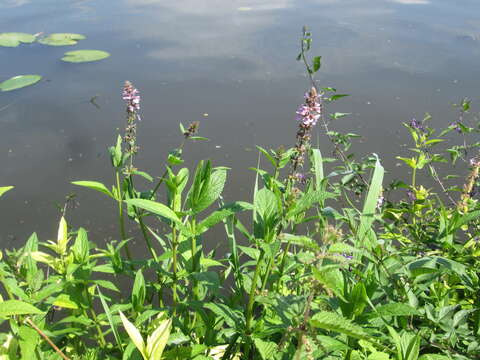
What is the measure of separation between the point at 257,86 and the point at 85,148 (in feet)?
7.36

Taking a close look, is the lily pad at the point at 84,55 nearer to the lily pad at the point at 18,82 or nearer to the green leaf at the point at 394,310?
the lily pad at the point at 18,82

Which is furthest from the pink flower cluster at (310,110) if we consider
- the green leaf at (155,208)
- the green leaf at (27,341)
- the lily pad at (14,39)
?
the lily pad at (14,39)

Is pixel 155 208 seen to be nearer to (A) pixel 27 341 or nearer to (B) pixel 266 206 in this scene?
(B) pixel 266 206

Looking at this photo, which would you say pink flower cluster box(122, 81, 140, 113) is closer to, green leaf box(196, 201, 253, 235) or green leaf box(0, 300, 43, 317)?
green leaf box(196, 201, 253, 235)

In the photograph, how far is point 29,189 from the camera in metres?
3.54

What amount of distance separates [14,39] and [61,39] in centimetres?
68

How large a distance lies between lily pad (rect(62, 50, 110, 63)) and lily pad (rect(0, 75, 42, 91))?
0.72 meters

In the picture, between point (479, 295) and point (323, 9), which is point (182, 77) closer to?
point (323, 9)

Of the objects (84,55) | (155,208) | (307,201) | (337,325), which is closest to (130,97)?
(155,208)

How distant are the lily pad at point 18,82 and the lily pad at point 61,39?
1.29 meters

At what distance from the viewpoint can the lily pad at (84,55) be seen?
561 cm

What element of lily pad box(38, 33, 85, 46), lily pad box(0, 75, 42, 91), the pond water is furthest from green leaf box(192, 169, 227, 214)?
lily pad box(38, 33, 85, 46)

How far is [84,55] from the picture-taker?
18.6 feet

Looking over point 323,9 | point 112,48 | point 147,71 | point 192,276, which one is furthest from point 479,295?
point 323,9
